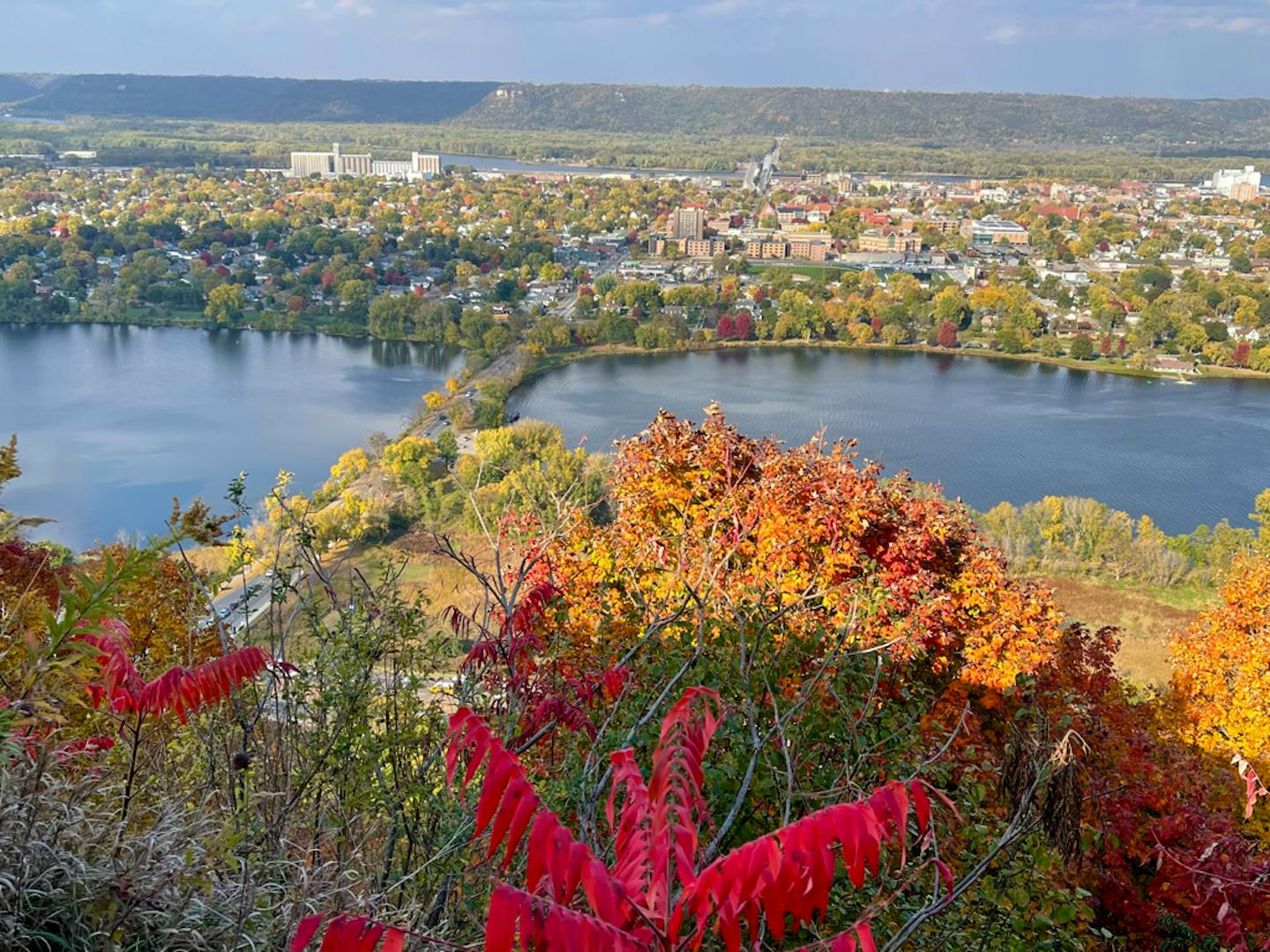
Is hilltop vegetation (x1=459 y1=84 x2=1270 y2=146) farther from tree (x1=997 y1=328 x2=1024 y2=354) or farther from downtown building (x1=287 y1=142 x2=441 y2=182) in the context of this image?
tree (x1=997 y1=328 x2=1024 y2=354)

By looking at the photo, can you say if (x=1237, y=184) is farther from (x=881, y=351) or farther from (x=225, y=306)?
(x=225, y=306)

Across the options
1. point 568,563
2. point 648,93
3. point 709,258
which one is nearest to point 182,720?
point 568,563

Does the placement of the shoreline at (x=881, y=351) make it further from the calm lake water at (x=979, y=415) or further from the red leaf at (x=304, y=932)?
the red leaf at (x=304, y=932)

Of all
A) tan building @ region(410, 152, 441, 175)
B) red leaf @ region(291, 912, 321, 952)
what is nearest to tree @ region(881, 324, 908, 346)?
red leaf @ region(291, 912, 321, 952)

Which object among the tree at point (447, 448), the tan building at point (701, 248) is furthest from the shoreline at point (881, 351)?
the tan building at point (701, 248)

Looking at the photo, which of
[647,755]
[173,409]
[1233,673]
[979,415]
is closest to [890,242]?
[979,415]
